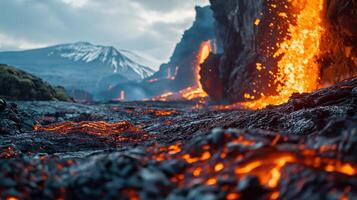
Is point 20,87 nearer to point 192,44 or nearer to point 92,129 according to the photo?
point 92,129

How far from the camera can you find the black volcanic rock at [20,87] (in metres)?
35.5

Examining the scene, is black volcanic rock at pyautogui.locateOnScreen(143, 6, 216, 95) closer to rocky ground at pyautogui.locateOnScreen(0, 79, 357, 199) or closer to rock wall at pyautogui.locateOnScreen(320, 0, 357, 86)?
rock wall at pyautogui.locateOnScreen(320, 0, 357, 86)

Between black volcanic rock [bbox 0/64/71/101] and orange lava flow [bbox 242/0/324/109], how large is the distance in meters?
25.4

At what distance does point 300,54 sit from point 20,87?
3178 centimetres

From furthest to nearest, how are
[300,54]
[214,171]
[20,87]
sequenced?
[20,87]
[300,54]
[214,171]

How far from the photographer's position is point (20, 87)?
36.5 meters

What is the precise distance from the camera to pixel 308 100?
10414 millimetres

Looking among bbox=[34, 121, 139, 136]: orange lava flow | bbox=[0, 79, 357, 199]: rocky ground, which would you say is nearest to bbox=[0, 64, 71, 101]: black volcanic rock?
bbox=[34, 121, 139, 136]: orange lava flow

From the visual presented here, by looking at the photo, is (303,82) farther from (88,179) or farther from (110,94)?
(110,94)

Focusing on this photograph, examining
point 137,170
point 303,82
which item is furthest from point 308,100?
point 303,82

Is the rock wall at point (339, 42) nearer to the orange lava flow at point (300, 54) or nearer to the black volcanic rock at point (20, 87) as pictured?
the orange lava flow at point (300, 54)

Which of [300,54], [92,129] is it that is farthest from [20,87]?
[300,54]

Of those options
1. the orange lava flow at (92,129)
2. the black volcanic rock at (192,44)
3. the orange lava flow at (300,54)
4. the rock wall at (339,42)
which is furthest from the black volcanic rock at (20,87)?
the black volcanic rock at (192,44)

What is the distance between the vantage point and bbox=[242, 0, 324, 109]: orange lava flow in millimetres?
30812
